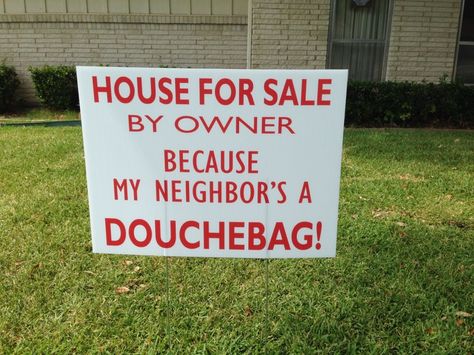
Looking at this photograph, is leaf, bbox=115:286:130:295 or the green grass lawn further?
the green grass lawn

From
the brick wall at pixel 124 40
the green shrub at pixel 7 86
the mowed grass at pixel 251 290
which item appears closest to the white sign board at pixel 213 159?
the mowed grass at pixel 251 290

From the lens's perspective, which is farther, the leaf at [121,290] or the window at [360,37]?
the window at [360,37]

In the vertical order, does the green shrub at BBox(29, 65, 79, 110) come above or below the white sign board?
below

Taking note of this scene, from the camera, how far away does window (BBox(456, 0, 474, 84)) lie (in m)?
8.97

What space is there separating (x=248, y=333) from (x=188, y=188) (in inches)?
36.1

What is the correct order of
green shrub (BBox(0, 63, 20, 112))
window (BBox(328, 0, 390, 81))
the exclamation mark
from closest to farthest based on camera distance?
the exclamation mark
window (BBox(328, 0, 390, 81))
green shrub (BBox(0, 63, 20, 112))

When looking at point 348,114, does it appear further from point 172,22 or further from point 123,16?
point 123,16

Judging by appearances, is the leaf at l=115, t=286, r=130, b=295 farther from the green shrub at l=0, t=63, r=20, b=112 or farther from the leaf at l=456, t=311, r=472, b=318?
the green shrub at l=0, t=63, r=20, b=112

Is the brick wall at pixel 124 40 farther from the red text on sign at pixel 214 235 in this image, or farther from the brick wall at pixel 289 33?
the red text on sign at pixel 214 235

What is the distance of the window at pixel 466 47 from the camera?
8969 mm

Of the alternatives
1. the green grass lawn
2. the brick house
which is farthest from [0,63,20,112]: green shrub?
the brick house

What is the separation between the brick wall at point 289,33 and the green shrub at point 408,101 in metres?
1.36

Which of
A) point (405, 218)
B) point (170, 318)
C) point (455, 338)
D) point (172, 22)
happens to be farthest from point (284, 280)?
point (172, 22)

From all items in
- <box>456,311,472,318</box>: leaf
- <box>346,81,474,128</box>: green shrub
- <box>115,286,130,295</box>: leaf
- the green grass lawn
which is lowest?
the green grass lawn
